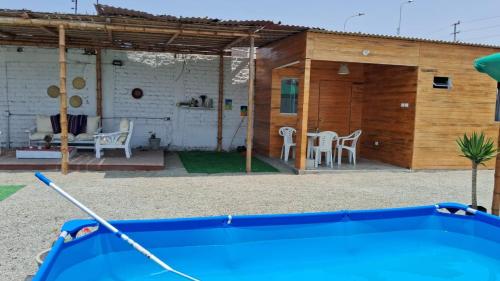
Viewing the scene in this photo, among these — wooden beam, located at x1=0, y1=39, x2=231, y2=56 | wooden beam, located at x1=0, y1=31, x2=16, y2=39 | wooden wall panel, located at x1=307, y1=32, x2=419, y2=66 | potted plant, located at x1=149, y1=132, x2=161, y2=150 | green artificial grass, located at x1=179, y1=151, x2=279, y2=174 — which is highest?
wooden beam, located at x1=0, y1=31, x2=16, y2=39

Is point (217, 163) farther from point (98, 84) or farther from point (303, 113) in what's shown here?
point (98, 84)

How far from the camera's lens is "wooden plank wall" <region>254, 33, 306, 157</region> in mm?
9406

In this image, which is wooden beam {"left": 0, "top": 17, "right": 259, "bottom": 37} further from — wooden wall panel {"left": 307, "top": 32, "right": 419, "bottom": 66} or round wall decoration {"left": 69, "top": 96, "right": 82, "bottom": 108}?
round wall decoration {"left": 69, "top": 96, "right": 82, "bottom": 108}

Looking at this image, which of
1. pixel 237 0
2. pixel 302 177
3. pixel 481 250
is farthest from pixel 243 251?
pixel 237 0

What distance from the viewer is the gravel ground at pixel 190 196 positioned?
4656 millimetres

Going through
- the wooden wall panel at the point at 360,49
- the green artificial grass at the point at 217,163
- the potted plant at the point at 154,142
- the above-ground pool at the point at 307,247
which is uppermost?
the wooden wall panel at the point at 360,49

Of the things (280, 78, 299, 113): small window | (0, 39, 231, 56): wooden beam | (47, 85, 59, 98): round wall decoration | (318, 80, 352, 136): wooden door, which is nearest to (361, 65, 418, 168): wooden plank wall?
(318, 80, 352, 136): wooden door

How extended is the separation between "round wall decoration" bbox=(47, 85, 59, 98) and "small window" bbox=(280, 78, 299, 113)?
613 cm

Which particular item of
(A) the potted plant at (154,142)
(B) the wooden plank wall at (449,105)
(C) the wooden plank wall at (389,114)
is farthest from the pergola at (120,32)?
(B) the wooden plank wall at (449,105)

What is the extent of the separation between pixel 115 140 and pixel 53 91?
3.06m

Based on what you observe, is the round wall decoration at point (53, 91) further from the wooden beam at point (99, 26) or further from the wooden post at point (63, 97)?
the wooden post at point (63, 97)

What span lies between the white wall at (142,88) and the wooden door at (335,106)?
255 centimetres

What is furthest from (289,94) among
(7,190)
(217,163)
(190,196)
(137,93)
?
(7,190)

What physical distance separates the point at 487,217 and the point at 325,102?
647cm
